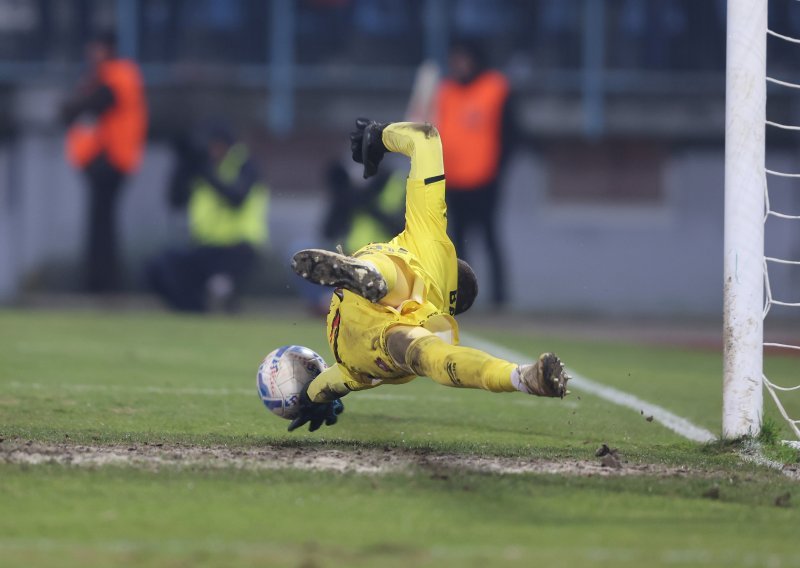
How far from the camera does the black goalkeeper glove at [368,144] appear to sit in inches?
266

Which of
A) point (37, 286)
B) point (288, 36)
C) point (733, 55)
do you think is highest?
point (288, 36)

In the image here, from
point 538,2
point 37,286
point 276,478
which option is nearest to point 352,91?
point 538,2

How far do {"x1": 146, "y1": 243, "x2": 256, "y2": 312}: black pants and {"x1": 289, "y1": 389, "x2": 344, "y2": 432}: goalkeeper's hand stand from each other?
10.1 meters

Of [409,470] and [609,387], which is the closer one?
[409,470]

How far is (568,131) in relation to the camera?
62.8 ft

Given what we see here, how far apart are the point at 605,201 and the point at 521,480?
569 inches

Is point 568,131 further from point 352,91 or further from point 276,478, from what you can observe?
point 276,478

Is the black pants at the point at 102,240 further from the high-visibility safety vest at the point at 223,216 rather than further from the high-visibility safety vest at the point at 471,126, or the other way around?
the high-visibility safety vest at the point at 471,126

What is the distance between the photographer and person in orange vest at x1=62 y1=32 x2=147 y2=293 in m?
17.4

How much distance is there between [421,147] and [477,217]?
11.7 meters

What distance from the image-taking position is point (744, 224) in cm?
621

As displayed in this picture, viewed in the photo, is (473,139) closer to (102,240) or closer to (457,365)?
(102,240)

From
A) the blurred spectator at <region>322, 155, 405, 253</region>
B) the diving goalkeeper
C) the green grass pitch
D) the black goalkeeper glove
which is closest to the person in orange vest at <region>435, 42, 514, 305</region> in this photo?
the blurred spectator at <region>322, 155, 405, 253</region>

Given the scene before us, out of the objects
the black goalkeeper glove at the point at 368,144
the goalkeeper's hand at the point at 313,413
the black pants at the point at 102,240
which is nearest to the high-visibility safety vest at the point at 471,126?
the black pants at the point at 102,240
